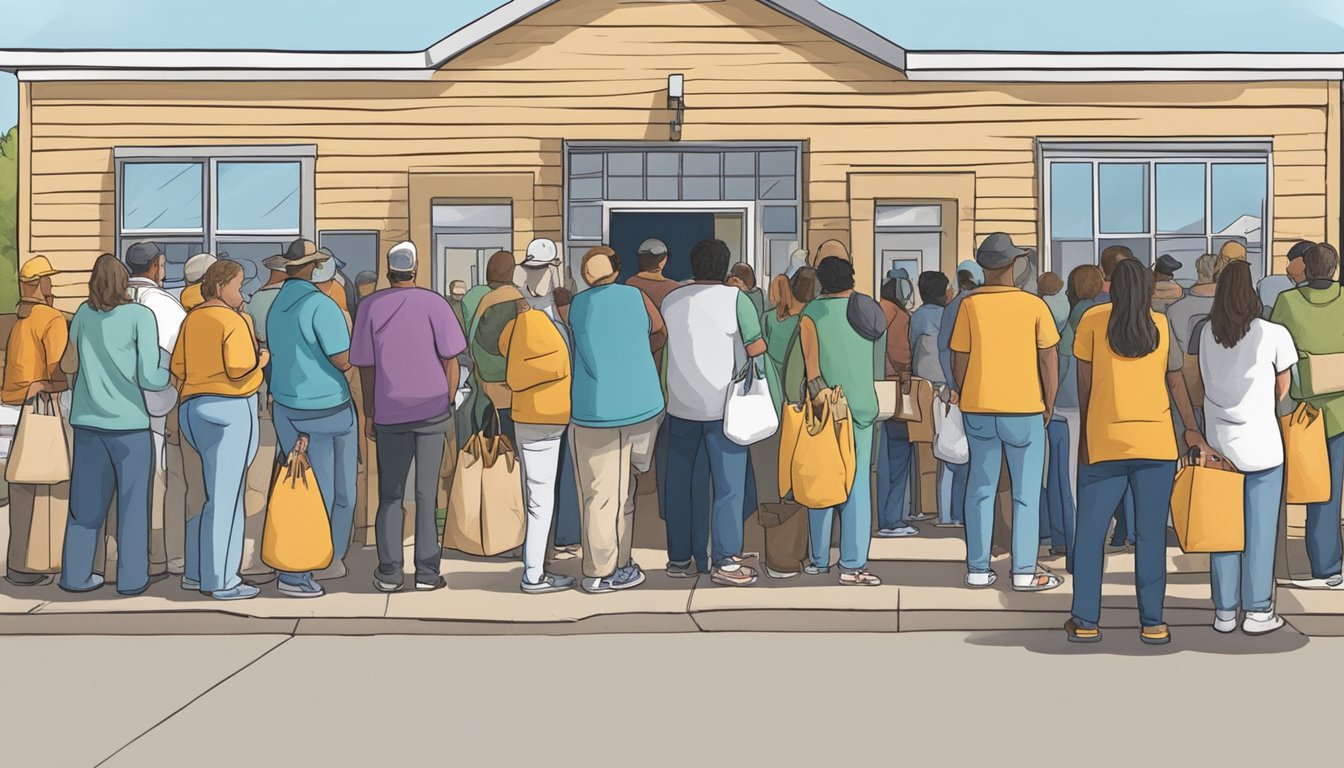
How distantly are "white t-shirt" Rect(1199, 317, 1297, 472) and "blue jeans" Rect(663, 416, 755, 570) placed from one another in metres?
2.60

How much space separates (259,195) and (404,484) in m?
5.97

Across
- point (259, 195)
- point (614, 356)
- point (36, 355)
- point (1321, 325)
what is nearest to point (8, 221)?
point (259, 195)

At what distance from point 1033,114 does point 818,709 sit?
28.4 ft

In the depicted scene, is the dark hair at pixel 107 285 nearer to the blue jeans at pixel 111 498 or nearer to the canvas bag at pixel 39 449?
the blue jeans at pixel 111 498

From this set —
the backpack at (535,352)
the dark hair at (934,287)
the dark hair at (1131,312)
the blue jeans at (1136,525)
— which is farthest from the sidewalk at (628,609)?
the dark hair at (934,287)

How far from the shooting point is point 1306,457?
8.30 metres

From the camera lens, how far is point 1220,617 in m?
7.59

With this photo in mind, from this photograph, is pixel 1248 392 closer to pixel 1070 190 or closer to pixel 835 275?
pixel 835 275

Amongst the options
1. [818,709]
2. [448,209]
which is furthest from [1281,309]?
[448,209]

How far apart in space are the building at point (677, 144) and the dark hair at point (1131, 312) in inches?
251

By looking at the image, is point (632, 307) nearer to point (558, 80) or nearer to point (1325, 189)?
point (558, 80)

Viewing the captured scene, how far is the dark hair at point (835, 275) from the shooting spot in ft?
27.8

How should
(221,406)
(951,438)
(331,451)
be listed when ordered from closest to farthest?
1. (221,406)
2. (331,451)
3. (951,438)

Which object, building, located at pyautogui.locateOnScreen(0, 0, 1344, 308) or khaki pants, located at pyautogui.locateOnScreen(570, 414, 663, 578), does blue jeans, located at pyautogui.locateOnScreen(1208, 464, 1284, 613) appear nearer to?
khaki pants, located at pyautogui.locateOnScreen(570, 414, 663, 578)
